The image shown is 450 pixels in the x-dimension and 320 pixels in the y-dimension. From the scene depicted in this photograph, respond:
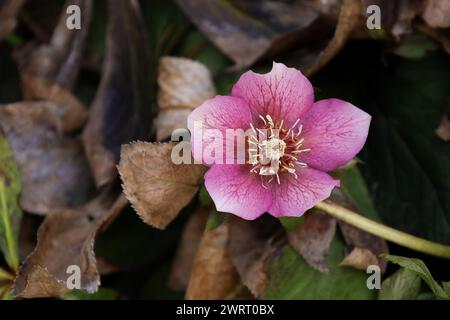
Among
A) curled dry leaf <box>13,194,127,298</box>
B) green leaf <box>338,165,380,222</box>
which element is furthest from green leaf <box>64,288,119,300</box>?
green leaf <box>338,165,380,222</box>

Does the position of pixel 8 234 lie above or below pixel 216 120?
below

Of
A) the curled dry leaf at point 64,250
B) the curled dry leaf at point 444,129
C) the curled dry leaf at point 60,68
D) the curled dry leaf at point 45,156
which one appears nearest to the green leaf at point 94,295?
the curled dry leaf at point 64,250

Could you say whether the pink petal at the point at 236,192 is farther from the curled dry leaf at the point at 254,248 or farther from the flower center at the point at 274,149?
the curled dry leaf at the point at 254,248

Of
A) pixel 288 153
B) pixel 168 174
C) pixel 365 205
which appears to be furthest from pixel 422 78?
pixel 168 174

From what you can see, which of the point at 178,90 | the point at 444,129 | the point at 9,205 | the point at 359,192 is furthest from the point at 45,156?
the point at 444,129

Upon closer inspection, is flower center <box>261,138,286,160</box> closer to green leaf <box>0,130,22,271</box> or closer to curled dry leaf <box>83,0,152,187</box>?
curled dry leaf <box>83,0,152,187</box>

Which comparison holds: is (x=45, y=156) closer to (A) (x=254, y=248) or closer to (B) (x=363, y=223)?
(A) (x=254, y=248)

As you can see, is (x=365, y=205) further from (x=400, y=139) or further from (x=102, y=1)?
(x=102, y=1)

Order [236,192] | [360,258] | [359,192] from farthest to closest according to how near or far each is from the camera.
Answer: [359,192] → [360,258] → [236,192]
